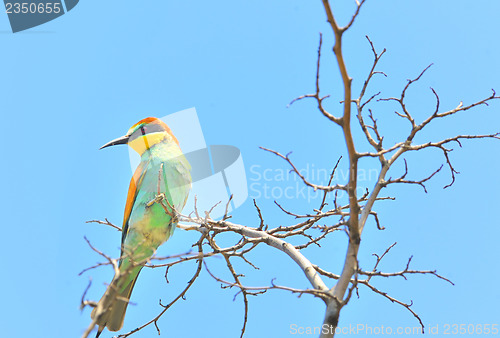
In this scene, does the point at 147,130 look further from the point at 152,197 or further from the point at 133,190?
the point at 152,197

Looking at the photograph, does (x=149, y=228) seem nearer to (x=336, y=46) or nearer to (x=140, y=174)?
(x=140, y=174)

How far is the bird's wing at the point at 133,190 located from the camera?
4410mm

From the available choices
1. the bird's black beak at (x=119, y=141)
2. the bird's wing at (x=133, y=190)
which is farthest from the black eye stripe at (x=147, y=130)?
the bird's wing at (x=133, y=190)

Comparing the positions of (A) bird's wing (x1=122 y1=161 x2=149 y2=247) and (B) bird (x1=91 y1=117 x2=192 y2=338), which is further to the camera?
(A) bird's wing (x1=122 y1=161 x2=149 y2=247)

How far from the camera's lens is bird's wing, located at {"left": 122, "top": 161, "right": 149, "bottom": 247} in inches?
174

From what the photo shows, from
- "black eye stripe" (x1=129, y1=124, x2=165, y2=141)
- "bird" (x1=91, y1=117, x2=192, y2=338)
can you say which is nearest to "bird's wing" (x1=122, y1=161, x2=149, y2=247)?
"bird" (x1=91, y1=117, x2=192, y2=338)

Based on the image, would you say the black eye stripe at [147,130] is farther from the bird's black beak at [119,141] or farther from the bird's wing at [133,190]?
the bird's wing at [133,190]

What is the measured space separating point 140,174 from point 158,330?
168 cm

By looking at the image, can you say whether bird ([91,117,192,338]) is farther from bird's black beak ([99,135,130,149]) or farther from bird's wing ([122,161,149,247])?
bird's black beak ([99,135,130,149])

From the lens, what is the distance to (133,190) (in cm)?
451

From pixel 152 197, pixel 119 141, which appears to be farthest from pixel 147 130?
pixel 152 197

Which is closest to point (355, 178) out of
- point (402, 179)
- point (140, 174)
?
point (402, 179)

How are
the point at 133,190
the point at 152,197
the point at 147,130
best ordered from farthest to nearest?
the point at 147,130, the point at 133,190, the point at 152,197

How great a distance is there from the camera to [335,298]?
228 cm
